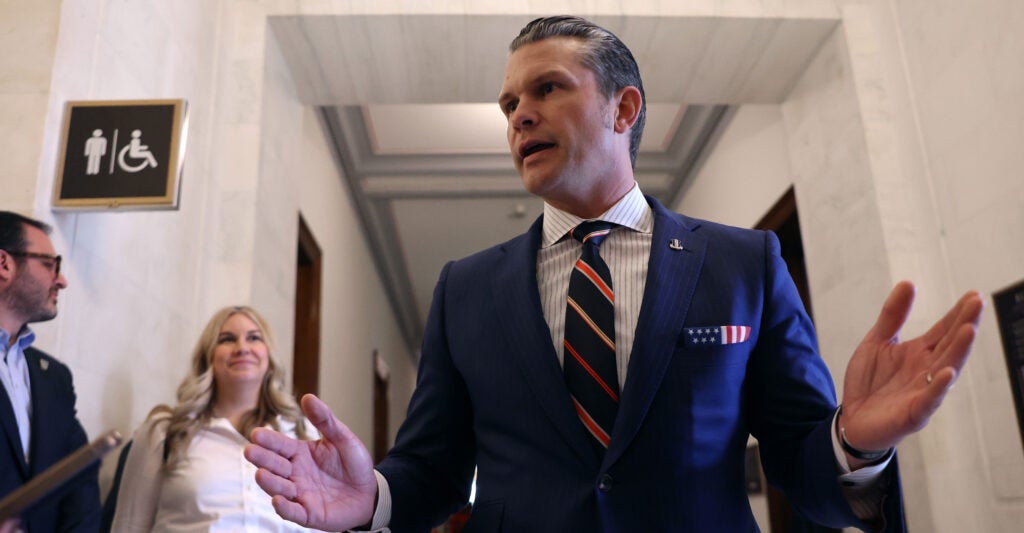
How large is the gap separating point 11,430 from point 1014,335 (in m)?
3.02

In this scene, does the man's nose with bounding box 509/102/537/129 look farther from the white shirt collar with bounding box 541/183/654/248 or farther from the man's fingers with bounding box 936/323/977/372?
the man's fingers with bounding box 936/323/977/372

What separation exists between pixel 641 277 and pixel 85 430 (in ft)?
6.29

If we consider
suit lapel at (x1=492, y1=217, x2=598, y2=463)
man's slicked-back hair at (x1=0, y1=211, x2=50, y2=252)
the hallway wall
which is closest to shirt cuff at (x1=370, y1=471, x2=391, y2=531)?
suit lapel at (x1=492, y1=217, x2=598, y2=463)

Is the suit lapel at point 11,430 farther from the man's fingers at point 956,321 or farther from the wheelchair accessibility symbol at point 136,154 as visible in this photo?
the man's fingers at point 956,321

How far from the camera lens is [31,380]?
2.16 meters

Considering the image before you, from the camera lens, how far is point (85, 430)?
249 centimetres

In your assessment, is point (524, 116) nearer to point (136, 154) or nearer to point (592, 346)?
point (592, 346)

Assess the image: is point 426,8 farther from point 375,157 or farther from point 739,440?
point 739,440

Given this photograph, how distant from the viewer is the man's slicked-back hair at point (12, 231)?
6.83 feet

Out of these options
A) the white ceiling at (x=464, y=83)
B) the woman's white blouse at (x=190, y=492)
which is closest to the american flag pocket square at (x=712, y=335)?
the woman's white blouse at (x=190, y=492)

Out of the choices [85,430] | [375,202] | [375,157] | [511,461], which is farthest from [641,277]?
[375,202]

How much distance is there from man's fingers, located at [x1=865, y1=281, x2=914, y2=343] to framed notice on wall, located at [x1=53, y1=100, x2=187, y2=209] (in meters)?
2.10

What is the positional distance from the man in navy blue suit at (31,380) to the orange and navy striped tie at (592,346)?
55.9 inches

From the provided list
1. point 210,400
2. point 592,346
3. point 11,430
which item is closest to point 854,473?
point 592,346
